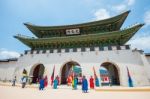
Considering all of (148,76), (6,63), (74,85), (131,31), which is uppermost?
(131,31)

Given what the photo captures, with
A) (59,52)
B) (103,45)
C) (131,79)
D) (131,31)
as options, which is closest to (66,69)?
(59,52)

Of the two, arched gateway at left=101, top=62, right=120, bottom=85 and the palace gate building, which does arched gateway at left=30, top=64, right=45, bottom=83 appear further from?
arched gateway at left=101, top=62, right=120, bottom=85

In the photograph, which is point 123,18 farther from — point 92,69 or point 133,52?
point 92,69

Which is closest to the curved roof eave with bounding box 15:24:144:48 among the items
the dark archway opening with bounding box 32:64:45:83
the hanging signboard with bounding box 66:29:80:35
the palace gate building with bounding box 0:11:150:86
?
the palace gate building with bounding box 0:11:150:86

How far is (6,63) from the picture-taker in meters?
19.5

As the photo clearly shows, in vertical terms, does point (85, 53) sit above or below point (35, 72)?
above

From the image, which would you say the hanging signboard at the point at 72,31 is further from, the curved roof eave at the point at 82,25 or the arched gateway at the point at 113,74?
the arched gateway at the point at 113,74

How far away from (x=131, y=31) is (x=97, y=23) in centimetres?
493

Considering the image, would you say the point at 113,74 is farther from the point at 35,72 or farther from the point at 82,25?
the point at 35,72

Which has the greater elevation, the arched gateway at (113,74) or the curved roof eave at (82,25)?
the curved roof eave at (82,25)

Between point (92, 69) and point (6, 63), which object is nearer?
point (92, 69)

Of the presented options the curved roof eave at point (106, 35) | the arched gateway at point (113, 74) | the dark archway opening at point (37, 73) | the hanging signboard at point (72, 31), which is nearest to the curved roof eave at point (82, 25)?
the hanging signboard at point (72, 31)

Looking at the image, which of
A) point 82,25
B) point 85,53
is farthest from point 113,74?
point 82,25

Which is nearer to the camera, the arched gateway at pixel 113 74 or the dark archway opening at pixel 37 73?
the arched gateway at pixel 113 74
